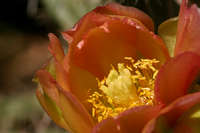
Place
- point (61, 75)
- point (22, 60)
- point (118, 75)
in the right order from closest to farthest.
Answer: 1. point (61, 75)
2. point (118, 75)
3. point (22, 60)

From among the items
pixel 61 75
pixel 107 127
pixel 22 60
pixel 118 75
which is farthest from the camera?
pixel 22 60

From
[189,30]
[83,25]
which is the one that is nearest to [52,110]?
[83,25]

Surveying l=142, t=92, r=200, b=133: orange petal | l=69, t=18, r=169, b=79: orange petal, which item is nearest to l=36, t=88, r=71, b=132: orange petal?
l=69, t=18, r=169, b=79: orange petal

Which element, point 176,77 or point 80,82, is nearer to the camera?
point 176,77

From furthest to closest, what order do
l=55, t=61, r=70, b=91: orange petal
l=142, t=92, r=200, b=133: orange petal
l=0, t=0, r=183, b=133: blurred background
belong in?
l=0, t=0, r=183, b=133: blurred background, l=55, t=61, r=70, b=91: orange petal, l=142, t=92, r=200, b=133: orange petal

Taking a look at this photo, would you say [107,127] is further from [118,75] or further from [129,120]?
[118,75]

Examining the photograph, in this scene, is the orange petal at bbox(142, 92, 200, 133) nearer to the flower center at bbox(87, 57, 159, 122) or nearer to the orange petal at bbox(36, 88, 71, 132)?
the flower center at bbox(87, 57, 159, 122)

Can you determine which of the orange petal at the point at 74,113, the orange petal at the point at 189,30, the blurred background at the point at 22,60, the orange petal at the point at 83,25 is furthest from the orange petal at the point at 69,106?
the blurred background at the point at 22,60

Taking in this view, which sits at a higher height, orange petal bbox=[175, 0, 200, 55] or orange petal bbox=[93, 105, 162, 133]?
orange petal bbox=[175, 0, 200, 55]
